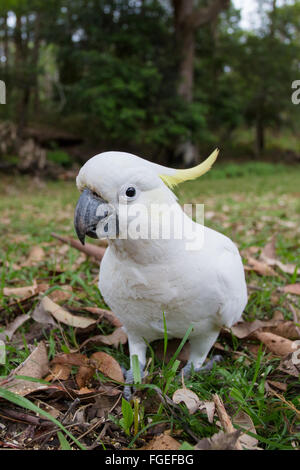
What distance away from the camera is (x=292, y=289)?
1853 mm

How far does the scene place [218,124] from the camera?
11.6 m

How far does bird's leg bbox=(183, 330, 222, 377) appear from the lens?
133cm

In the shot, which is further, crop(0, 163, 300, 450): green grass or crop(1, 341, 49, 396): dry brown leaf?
crop(1, 341, 49, 396): dry brown leaf

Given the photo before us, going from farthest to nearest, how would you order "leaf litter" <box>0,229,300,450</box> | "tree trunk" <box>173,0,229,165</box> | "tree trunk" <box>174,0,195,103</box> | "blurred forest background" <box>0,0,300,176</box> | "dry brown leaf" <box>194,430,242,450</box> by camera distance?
"tree trunk" <box>174,0,195,103</box>, "tree trunk" <box>173,0,229,165</box>, "blurred forest background" <box>0,0,300,176</box>, "leaf litter" <box>0,229,300,450</box>, "dry brown leaf" <box>194,430,242,450</box>

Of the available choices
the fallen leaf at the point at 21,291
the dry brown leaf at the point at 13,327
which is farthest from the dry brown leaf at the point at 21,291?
the dry brown leaf at the point at 13,327

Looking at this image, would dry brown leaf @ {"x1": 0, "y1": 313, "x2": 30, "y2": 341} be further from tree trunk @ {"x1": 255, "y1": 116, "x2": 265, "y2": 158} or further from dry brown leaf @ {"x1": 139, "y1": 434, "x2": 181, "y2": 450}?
tree trunk @ {"x1": 255, "y1": 116, "x2": 265, "y2": 158}

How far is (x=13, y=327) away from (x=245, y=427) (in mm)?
991

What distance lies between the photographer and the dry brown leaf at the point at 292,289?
1831 mm

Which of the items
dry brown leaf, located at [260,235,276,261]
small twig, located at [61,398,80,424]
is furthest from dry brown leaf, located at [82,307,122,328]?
dry brown leaf, located at [260,235,276,261]

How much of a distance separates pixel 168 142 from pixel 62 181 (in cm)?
273

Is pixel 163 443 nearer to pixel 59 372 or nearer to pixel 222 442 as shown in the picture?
pixel 222 442

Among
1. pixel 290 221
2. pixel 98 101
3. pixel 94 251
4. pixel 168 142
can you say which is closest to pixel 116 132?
pixel 98 101

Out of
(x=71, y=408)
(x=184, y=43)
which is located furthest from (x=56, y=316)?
(x=184, y=43)

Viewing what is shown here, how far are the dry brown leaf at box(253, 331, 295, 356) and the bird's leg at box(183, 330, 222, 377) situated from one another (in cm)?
21
